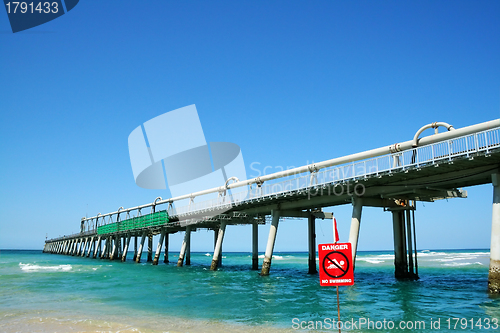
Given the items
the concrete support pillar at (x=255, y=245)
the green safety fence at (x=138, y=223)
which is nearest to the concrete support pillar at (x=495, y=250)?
the concrete support pillar at (x=255, y=245)

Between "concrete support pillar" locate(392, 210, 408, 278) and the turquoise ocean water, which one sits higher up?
"concrete support pillar" locate(392, 210, 408, 278)

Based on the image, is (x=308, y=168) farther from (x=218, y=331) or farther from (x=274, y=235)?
(x=218, y=331)

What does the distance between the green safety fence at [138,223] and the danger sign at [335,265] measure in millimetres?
45271

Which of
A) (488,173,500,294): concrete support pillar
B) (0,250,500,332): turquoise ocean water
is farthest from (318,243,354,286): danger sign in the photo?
(488,173,500,294): concrete support pillar

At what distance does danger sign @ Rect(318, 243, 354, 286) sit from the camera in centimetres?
854

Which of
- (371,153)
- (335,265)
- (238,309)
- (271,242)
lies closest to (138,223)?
(271,242)

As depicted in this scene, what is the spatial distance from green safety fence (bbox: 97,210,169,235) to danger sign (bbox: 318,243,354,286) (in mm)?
45271

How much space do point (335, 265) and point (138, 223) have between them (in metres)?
55.8

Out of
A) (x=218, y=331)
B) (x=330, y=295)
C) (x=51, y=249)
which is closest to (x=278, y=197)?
(x=330, y=295)

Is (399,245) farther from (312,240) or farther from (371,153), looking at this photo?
(312,240)

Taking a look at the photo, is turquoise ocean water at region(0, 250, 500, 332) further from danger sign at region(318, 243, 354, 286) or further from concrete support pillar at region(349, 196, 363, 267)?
danger sign at region(318, 243, 354, 286)

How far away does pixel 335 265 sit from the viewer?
8.66m

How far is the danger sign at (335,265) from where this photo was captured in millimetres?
8539

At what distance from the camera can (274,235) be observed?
3500cm
